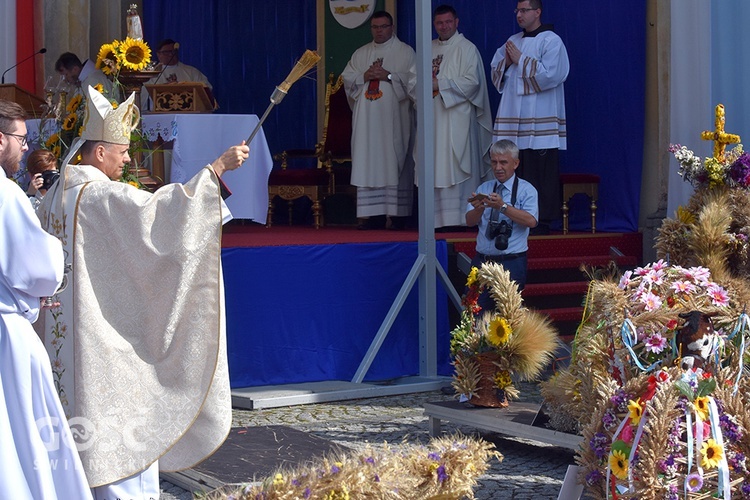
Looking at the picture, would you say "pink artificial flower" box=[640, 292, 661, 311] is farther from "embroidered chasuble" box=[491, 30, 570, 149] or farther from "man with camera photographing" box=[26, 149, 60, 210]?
"embroidered chasuble" box=[491, 30, 570, 149]

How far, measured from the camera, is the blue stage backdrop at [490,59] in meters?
9.74

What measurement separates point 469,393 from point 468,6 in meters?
5.59

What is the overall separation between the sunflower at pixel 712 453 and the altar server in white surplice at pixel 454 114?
240 inches

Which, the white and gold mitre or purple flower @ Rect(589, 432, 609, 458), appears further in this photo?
the white and gold mitre

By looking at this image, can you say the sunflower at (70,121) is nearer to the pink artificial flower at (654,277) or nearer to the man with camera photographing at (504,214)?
the man with camera photographing at (504,214)

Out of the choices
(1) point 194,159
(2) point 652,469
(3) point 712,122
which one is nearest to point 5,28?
(1) point 194,159

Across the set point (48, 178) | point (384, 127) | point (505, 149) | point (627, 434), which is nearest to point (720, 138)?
point (505, 149)

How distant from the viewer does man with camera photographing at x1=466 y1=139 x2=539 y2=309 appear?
7.14 m

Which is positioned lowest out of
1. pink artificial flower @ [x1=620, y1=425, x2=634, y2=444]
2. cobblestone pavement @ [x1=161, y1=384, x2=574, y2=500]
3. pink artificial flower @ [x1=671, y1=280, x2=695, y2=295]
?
cobblestone pavement @ [x1=161, y1=384, x2=574, y2=500]

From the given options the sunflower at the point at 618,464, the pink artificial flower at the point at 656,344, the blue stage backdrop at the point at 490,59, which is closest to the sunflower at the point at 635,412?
the sunflower at the point at 618,464

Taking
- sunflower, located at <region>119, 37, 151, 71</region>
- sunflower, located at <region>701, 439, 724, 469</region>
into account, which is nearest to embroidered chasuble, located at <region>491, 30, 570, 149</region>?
sunflower, located at <region>119, 37, 151, 71</region>

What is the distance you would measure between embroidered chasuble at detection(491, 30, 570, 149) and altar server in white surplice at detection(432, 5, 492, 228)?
0.36 m

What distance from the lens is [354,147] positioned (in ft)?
33.7

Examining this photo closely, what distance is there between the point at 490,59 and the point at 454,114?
3.80 feet
